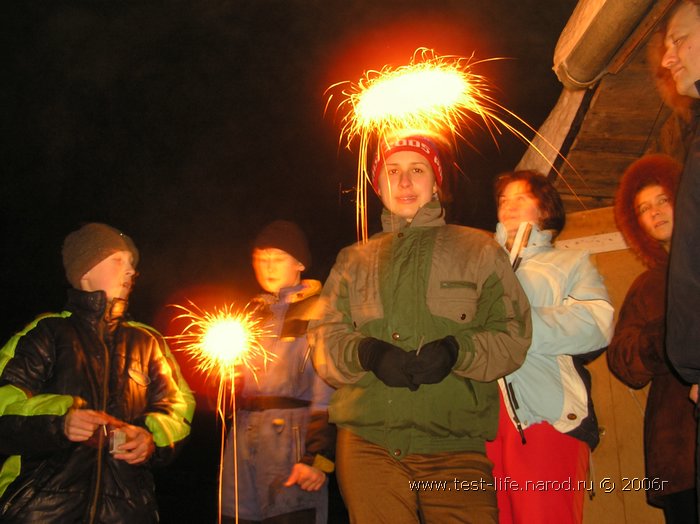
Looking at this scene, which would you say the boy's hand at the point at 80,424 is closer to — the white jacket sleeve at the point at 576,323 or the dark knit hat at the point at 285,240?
the dark knit hat at the point at 285,240

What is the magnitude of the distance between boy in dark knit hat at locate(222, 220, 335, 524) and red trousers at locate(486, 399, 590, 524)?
0.94 meters

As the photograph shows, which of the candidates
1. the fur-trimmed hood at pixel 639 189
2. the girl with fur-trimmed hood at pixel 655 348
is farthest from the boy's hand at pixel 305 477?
the fur-trimmed hood at pixel 639 189

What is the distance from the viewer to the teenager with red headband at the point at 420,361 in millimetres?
2096

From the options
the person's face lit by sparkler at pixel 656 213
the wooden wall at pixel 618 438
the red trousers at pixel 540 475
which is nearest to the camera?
the red trousers at pixel 540 475

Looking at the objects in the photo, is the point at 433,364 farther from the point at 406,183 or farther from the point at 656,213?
the point at 656,213

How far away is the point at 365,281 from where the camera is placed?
Result: 2553mm

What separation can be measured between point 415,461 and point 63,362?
1771mm

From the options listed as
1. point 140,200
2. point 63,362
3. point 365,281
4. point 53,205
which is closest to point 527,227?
point 365,281

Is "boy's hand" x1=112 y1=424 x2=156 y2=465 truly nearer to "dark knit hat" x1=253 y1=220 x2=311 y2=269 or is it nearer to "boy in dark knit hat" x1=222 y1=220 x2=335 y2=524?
"boy in dark knit hat" x1=222 y1=220 x2=335 y2=524

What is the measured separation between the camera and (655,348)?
8.65ft

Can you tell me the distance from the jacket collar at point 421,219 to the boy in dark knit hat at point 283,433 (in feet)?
1.91

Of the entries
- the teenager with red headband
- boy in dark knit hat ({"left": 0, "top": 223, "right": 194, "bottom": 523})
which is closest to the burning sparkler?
the teenager with red headband

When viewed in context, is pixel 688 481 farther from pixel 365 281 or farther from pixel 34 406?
pixel 34 406

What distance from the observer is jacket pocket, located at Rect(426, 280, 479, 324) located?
7.70 ft
